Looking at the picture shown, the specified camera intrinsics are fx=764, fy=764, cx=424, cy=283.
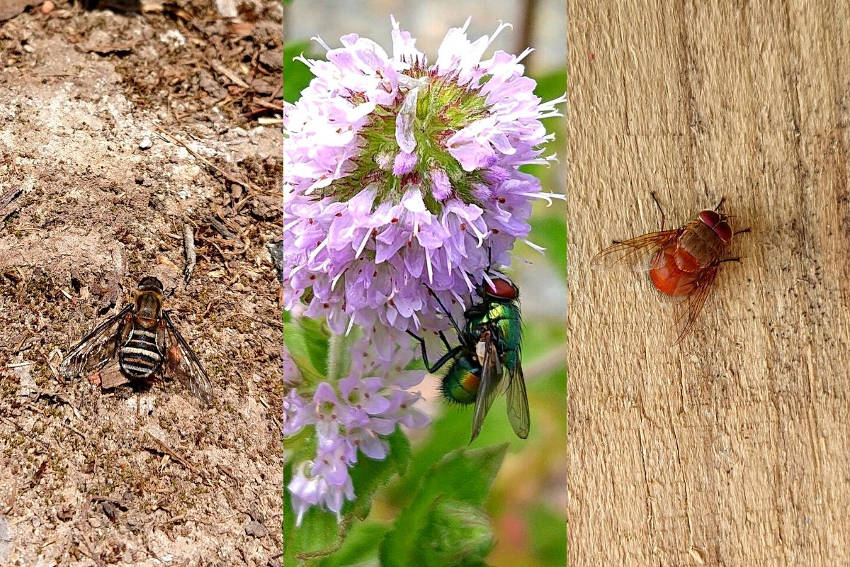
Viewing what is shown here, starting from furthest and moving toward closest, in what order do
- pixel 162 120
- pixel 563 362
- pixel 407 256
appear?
pixel 162 120 → pixel 563 362 → pixel 407 256

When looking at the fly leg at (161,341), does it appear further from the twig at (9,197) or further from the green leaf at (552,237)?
the green leaf at (552,237)

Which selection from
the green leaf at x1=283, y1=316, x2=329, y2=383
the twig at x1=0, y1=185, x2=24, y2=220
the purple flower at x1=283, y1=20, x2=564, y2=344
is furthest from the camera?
the twig at x1=0, y1=185, x2=24, y2=220

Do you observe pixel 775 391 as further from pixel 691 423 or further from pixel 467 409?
pixel 467 409

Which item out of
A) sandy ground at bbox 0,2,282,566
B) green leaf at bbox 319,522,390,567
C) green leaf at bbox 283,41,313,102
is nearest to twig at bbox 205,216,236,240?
sandy ground at bbox 0,2,282,566

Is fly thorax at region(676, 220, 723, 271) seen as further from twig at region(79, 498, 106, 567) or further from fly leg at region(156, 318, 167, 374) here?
twig at region(79, 498, 106, 567)

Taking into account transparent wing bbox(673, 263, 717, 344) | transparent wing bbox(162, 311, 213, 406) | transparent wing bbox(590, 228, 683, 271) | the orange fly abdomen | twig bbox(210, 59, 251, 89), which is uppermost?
twig bbox(210, 59, 251, 89)

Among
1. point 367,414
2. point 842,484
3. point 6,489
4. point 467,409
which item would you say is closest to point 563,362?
point 467,409
